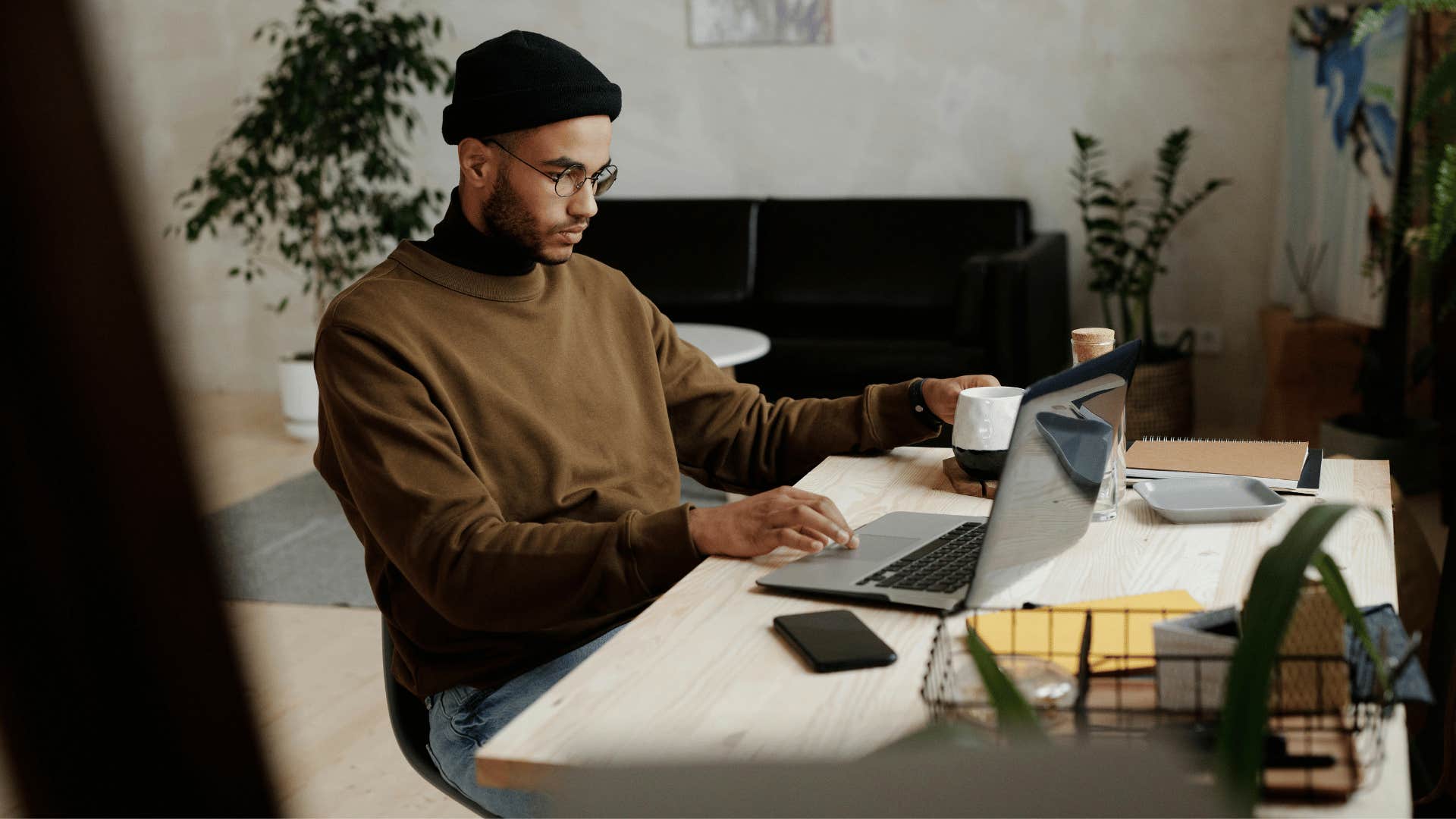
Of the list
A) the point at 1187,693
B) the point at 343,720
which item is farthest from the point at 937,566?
the point at 343,720

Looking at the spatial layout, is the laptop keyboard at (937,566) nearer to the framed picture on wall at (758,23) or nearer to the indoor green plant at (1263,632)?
the indoor green plant at (1263,632)

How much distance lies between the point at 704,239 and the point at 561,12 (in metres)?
1.15

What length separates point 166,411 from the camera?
133mm

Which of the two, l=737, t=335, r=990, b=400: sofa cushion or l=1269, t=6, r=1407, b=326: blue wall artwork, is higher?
l=1269, t=6, r=1407, b=326: blue wall artwork

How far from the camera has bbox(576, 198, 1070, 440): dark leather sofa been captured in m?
3.94

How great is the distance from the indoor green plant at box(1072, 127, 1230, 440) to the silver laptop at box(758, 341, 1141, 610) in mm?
2932

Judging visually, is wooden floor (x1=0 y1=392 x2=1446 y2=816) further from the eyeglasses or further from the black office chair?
the eyeglasses

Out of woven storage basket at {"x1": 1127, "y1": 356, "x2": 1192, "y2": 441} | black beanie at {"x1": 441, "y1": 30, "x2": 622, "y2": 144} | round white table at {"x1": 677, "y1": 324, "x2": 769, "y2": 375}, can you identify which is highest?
black beanie at {"x1": 441, "y1": 30, "x2": 622, "y2": 144}

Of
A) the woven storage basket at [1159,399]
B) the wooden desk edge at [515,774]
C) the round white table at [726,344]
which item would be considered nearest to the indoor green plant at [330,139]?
the round white table at [726,344]

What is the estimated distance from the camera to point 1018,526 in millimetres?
1058

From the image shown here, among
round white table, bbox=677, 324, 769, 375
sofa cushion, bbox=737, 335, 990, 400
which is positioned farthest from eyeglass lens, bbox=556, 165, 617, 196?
sofa cushion, bbox=737, 335, 990, 400

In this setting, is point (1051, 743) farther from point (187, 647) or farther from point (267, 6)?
point (267, 6)

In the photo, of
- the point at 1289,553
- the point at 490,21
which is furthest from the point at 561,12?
the point at 1289,553

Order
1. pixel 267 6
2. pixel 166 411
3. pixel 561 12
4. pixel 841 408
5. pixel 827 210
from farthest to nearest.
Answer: pixel 267 6, pixel 561 12, pixel 827 210, pixel 841 408, pixel 166 411
